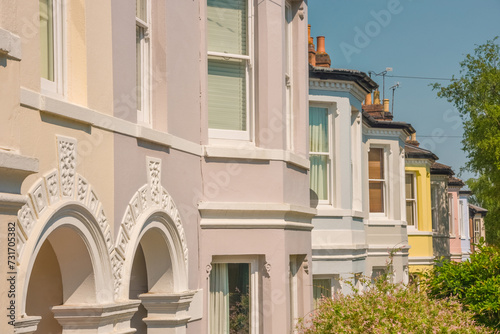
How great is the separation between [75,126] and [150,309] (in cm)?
304

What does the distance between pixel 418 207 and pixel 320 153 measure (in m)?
13.0

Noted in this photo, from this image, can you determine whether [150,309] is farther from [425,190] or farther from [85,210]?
[425,190]

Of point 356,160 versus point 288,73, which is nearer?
point 288,73

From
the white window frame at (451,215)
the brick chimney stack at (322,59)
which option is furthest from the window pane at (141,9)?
the white window frame at (451,215)

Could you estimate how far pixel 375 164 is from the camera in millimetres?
23500

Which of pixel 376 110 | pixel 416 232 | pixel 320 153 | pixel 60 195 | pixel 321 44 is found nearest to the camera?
pixel 60 195

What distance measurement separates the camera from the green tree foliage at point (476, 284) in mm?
13031

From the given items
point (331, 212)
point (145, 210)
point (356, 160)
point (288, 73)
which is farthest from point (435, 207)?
point (145, 210)

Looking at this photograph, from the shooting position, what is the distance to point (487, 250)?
14297mm

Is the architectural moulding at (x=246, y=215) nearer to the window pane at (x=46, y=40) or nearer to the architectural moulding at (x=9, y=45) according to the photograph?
the window pane at (x=46, y=40)

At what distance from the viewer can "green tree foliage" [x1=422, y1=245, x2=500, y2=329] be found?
42.8 feet

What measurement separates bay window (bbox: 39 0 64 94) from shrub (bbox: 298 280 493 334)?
504 centimetres

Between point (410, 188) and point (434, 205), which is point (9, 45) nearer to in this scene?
point (410, 188)

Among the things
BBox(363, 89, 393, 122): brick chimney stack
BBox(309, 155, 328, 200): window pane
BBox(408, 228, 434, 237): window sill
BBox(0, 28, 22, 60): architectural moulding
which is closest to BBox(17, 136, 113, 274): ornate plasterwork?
BBox(0, 28, 22, 60): architectural moulding
